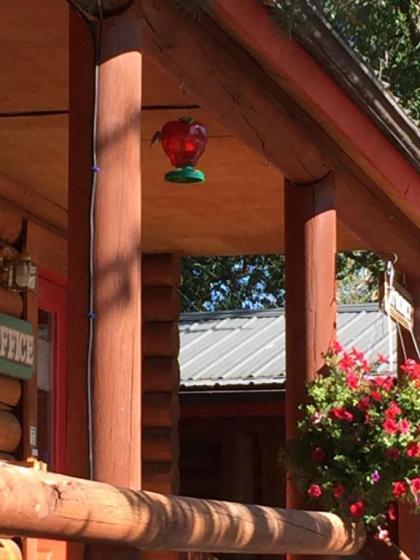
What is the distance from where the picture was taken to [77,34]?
531 centimetres

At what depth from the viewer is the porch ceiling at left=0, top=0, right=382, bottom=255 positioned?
6316 mm

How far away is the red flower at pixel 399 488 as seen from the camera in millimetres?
7098

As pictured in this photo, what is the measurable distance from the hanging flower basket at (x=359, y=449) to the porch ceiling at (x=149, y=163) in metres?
1.68

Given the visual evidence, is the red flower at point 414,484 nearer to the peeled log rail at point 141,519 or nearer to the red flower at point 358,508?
the red flower at point 358,508

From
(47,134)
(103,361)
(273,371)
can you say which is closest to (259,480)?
(273,371)

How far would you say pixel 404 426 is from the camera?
23.2 feet

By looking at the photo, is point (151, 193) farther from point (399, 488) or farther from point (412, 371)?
point (399, 488)

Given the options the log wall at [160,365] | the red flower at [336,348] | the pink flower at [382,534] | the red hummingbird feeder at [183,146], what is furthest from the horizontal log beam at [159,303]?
the red hummingbird feeder at [183,146]

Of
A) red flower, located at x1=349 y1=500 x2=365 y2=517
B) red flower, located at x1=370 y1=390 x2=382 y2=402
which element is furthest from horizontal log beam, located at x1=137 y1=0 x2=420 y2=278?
red flower, located at x1=349 y1=500 x2=365 y2=517

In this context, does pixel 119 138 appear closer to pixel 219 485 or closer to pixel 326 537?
pixel 326 537

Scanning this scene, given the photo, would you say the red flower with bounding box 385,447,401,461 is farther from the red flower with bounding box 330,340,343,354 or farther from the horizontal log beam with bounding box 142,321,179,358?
the horizontal log beam with bounding box 142,321,179,358

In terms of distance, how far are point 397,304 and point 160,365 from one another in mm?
2843

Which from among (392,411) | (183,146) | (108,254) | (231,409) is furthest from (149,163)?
(231,409)

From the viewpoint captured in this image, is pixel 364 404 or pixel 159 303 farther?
pixel 159 303
